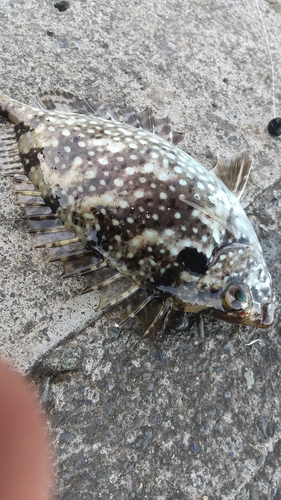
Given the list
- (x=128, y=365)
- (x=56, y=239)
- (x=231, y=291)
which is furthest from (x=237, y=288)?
(x=56, y=239)

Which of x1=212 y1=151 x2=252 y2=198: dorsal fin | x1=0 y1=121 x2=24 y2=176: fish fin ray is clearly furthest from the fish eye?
x1=0 y1=121 x2=24 y2=176: fish fin ray

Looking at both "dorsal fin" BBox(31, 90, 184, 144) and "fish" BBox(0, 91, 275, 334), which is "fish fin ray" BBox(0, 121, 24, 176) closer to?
"fish" BBox(0, 91, 275, 334)

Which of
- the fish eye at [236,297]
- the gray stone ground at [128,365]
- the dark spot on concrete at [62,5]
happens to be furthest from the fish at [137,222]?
the dark spot on concrete at [62,5]

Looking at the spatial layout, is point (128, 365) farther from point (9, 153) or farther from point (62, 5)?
point (62, 5)

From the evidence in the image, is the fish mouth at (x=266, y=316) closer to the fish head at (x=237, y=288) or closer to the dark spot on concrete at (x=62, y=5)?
the fish head at (x=237, y=288)

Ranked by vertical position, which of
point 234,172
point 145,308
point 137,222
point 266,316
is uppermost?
point 234,172

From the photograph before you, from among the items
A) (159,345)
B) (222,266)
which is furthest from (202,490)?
(222,266)
